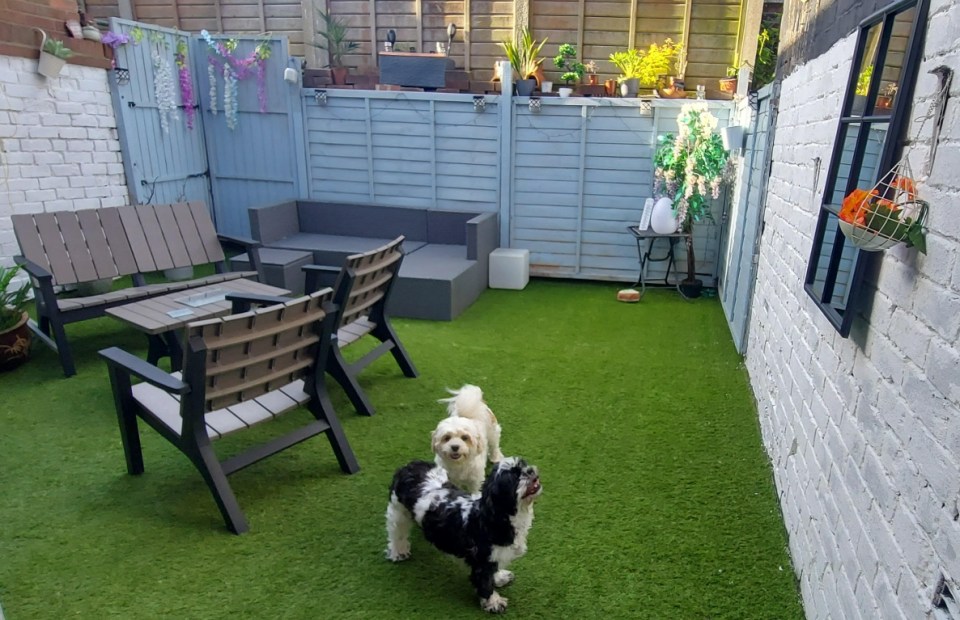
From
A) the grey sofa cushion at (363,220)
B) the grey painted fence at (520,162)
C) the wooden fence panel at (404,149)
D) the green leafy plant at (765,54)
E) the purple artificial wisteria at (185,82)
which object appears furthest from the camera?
the green leafy plant at (765,54)

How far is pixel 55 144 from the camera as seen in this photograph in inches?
215

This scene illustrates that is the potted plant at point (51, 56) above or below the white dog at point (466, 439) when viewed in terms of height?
above

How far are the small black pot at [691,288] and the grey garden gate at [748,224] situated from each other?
0.45m

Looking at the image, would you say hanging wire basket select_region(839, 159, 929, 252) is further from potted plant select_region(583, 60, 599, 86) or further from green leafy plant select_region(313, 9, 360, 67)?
green leafy plant select_region(313, 9, 360, 67)

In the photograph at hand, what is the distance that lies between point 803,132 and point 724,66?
4.74 metres

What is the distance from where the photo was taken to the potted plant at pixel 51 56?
516 cm

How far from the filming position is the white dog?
2605mm

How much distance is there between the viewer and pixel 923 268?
4.75 feet

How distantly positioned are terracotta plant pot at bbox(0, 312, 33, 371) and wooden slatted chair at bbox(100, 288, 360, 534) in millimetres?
1816

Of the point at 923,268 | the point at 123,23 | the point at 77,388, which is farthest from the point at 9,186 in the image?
the point at 923,268

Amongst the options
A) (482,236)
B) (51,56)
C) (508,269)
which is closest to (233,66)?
(51,56)

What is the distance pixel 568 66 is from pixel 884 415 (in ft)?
20.0

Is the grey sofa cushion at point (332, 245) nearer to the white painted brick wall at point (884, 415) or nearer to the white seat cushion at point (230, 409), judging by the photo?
the white seat cushion at point (230, 409)

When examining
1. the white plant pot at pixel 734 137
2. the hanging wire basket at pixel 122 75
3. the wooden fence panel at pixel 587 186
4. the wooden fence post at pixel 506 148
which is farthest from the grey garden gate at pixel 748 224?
the hanging wire basket at pixel 122 75
